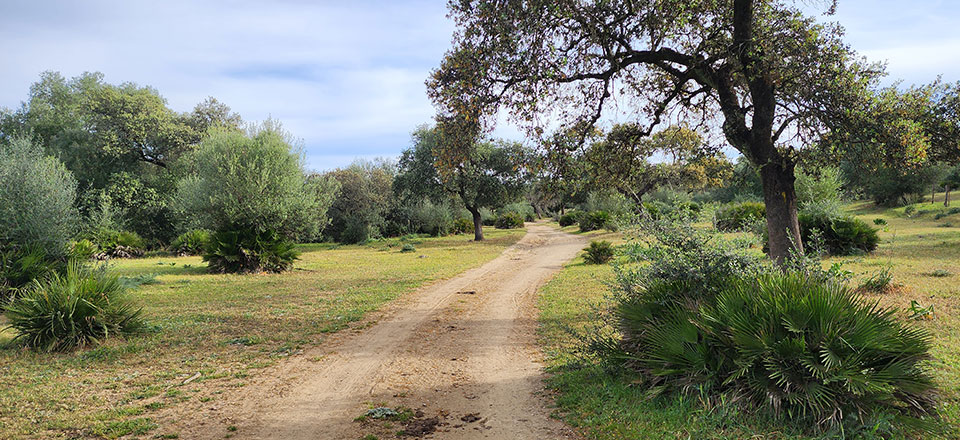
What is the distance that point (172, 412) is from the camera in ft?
15.6

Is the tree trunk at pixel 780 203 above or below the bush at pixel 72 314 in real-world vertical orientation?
above

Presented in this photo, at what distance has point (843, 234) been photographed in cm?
1552

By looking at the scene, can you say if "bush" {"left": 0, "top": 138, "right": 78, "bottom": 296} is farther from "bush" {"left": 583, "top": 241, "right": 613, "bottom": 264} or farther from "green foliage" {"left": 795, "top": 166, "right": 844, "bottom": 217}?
"green foliage" {"left": 795, "top": 166, "right": 844, "bottom": 217}

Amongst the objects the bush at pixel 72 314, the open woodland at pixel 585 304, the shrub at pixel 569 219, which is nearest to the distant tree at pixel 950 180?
the shrub at pixel 569 219

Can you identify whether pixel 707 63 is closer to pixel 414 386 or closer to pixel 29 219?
pixel 414 386

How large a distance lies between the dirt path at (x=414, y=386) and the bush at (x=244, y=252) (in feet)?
32.3

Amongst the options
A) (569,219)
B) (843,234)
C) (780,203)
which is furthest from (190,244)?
(843,234)

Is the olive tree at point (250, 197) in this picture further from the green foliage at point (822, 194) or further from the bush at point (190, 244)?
the green foliage at point (822, 194)

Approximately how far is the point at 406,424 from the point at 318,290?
929 cm

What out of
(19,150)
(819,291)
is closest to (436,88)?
(819,291)

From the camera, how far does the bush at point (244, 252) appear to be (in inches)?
669

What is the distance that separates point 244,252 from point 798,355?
17.2 metres

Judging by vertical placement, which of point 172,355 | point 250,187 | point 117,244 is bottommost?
point 172,355

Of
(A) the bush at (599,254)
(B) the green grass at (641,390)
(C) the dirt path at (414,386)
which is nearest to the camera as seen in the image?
(B) the green grass at (641,390)
